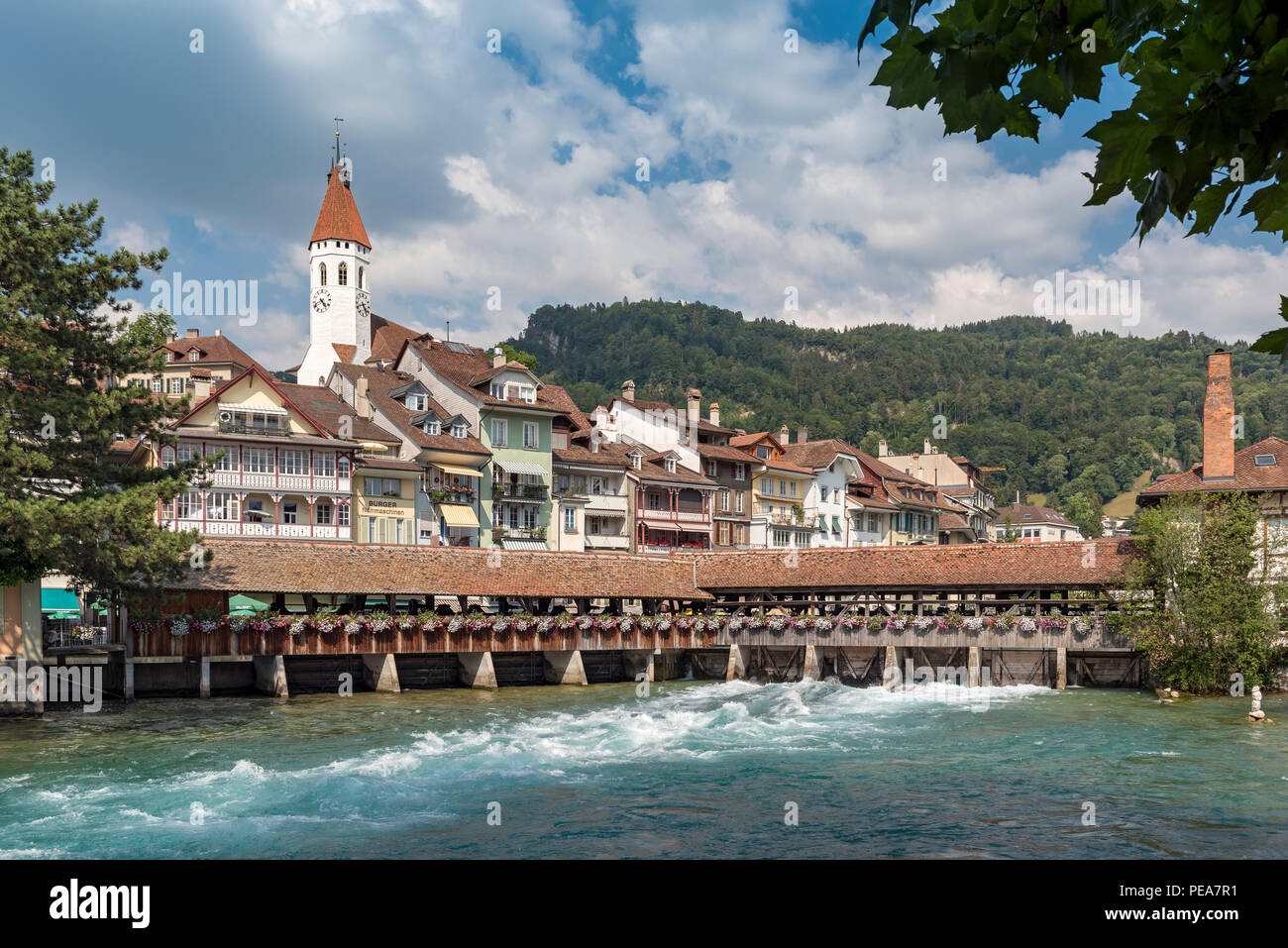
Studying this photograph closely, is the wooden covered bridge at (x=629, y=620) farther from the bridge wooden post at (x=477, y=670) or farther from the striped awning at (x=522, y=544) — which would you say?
the striped awning at (x=522, y=544)

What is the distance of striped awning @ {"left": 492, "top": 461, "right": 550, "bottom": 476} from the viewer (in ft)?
180

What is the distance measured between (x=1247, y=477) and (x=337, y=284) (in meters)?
60.2

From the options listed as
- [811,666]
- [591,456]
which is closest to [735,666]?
[811,666]

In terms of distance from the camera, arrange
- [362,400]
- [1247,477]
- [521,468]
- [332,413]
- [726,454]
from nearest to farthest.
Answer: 1. [1247,477]
2. [332,413]
3. [362,400]
4. [521,468]
5. [726,454]

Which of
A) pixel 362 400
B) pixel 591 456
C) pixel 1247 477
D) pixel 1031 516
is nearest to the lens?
pixel 1247 477

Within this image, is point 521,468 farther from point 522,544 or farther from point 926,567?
point 926,567

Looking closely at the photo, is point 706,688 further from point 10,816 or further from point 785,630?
point 10,816

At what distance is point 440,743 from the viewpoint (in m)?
24.4

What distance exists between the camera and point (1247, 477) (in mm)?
37438

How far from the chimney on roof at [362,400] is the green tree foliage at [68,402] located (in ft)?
A: 85.1

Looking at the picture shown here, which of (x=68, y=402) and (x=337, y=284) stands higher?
(x=337, y=284)

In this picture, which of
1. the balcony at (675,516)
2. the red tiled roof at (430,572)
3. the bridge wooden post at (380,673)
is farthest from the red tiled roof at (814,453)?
the bridge wooden post at (380,673)

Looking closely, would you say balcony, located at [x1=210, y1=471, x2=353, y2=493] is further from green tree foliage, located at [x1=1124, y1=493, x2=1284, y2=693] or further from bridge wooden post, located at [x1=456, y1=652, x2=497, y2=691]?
green tree foliage, located at [x1=1124, y1=493, x2=1284, y2=693]

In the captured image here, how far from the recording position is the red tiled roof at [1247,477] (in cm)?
3653
